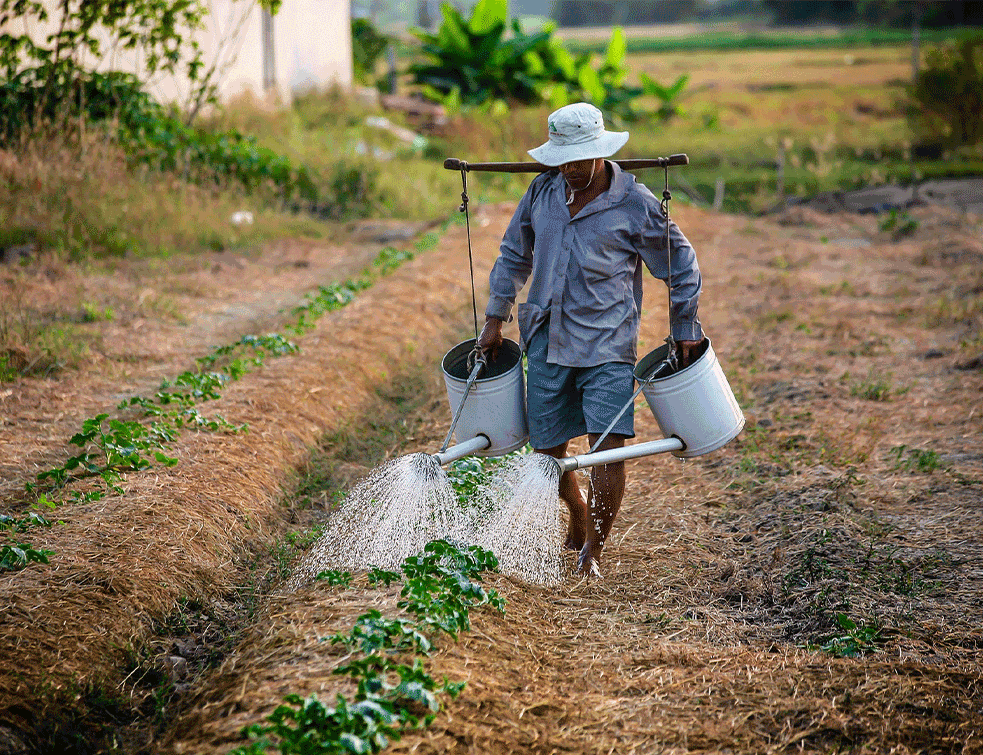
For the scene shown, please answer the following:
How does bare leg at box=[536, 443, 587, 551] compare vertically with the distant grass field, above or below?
below

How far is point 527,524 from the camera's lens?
3.88 meters

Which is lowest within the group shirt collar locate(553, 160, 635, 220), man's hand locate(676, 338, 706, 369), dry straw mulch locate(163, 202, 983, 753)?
dry straw mulch locate(163, 202, 983, 753)

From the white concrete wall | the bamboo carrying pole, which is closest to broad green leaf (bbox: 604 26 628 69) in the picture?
the white concrete wall

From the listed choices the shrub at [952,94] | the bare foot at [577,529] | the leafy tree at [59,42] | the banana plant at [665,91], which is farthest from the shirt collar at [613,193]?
the banana plant at [665,91]

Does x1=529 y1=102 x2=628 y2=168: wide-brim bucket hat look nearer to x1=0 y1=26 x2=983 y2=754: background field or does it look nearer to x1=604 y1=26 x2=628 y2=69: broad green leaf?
x1=0 y1=26 x2=983 y2=754: background field

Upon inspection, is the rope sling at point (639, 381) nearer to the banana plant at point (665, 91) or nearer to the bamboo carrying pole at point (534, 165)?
the bamboo carrying pole at point (534, 165)

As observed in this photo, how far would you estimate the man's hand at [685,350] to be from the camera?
370 cm

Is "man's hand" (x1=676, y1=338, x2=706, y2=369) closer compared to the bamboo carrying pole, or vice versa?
the bamboo carrying pole

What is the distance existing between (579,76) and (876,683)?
1801 cm

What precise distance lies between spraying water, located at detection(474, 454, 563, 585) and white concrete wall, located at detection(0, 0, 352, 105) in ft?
26.4

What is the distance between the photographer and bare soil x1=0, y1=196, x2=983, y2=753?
2889mm

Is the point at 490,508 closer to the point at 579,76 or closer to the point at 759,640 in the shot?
the point at 759,640

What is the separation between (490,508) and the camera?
4.01 meters

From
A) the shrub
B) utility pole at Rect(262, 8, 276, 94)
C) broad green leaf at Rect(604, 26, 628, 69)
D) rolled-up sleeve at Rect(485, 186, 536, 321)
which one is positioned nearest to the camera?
rolled-up sleeve at Rect(485, 186, 536, 321)
